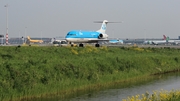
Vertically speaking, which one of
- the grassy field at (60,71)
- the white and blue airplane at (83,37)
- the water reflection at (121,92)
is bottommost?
the water reflection at (121,92)

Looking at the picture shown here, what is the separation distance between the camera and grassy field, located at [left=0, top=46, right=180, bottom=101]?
23.8m

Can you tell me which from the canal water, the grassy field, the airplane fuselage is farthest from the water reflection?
the airplane fuselage

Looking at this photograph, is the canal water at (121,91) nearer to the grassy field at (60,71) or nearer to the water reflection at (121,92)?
the water reflection at (121,92)

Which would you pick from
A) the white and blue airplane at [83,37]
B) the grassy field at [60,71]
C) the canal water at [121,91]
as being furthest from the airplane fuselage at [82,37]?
the canal water at [121,91]

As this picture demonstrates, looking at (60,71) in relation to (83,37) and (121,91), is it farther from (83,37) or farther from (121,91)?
(83,37)

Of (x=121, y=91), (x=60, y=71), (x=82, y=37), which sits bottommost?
(x=121, y=91)

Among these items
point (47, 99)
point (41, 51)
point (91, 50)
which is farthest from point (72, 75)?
point (91, 50)

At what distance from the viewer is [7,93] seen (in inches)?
877

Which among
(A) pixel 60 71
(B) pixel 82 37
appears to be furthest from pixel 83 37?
(A) pixel 60 71

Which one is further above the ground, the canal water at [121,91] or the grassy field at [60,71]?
the grassy field at [60,71]

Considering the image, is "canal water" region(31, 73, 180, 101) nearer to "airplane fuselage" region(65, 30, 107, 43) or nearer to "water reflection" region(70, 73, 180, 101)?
"water reflection" region(70, 73, 180, 101)

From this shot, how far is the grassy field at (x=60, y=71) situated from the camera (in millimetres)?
23781

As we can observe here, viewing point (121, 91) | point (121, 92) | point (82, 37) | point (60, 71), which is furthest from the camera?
point (82, 37)

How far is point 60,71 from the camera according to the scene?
28.6 m
